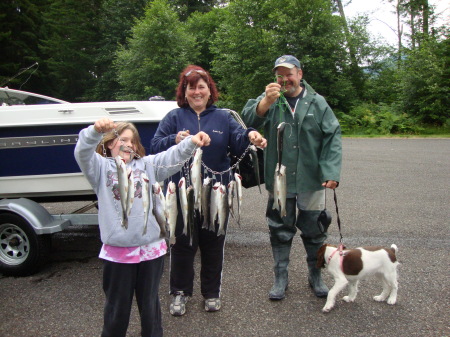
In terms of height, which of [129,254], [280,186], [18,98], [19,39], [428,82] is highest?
[19,39]

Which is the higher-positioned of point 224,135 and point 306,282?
point 224,135

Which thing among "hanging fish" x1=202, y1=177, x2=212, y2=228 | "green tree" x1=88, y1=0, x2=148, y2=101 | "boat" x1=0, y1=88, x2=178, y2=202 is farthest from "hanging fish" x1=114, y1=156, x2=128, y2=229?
"green tree" x1=88, y1=0, x2=148, y2=101

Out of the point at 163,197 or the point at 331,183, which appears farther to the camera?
the point at 331,183

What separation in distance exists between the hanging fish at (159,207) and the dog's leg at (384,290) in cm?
219

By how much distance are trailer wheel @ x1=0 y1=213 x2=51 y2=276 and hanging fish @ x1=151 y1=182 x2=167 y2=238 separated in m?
2.45

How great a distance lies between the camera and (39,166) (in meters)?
4.71

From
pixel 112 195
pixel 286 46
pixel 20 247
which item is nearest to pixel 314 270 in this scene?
pixel 112 195

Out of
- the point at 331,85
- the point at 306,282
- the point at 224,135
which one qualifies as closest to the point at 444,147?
the point at 331,85

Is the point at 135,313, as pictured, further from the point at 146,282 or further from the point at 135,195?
the point at 135,195

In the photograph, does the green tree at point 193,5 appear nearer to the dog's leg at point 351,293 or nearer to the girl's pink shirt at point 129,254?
the dog's leg at point 351,293

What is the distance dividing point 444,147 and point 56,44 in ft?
108

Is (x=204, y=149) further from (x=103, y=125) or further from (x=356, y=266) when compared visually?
(x=356, y=266)

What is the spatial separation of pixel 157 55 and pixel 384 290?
25.2m

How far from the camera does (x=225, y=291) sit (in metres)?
4.06
